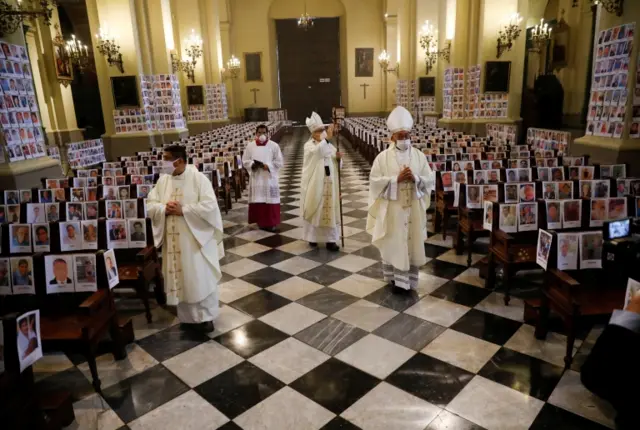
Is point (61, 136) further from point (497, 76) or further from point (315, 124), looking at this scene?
point (497, 76)

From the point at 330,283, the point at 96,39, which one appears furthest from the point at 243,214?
the point at 96,39

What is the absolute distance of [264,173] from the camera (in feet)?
23.6

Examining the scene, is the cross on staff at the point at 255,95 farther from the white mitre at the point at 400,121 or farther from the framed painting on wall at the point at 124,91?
the white mitre at the point at 400,121

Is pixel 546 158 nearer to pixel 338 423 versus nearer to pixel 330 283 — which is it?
pixel 330 283

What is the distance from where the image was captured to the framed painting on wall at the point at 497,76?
1272 centimetres

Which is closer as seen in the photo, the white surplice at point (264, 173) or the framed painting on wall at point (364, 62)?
the white surplice at point (264, 173)

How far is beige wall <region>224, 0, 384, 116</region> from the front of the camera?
31469 mm

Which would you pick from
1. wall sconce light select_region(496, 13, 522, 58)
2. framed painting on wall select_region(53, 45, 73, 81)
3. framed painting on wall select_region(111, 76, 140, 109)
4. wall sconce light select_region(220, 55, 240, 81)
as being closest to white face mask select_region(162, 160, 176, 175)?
framed painting on wall select_region(111, 76, 140, 109)

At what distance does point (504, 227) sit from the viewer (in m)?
4.59

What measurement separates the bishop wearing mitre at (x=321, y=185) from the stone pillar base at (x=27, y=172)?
432cm

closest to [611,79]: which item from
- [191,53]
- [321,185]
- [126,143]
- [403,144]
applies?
[403,144]

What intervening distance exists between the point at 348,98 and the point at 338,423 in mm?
31316

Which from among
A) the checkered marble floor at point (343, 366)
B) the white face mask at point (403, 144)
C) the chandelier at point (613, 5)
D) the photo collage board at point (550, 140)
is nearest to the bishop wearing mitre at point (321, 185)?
the checkered marble floor at point (343, 366)

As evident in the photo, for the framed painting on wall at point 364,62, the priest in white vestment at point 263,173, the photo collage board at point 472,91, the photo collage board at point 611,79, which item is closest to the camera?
the photo collage board at point 611,79
